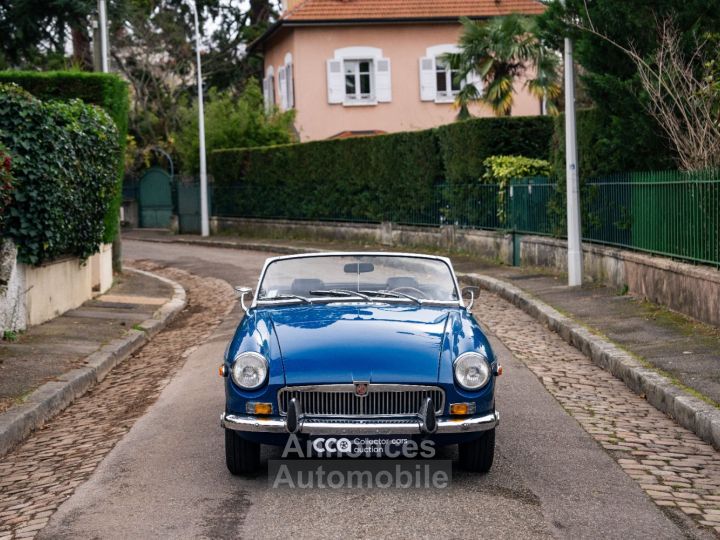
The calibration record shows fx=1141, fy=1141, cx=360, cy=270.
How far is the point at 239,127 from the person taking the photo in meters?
42.7

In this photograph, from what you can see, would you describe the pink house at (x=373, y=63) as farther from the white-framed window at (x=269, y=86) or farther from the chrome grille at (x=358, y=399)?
the chrome grille at (x=358, y=399)

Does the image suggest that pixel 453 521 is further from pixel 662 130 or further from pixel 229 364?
pixel 662 130

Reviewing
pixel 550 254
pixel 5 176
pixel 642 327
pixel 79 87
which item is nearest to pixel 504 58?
pixel 550 254

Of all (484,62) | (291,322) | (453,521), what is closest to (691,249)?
(291,322)

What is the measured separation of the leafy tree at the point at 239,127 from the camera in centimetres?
4244

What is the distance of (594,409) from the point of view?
9.36m

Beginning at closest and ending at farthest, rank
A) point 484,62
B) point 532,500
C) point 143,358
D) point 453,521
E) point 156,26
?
1. point 453,521
2. point 532,500
3. point 143,358
4. point 484,62
5. point 156,26

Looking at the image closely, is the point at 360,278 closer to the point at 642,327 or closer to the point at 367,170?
the point at 642,327

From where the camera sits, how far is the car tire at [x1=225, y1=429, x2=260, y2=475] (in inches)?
273

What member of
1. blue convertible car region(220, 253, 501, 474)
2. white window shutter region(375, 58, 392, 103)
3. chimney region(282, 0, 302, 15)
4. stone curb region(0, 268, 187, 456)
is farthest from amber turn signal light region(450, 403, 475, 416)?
chimney region(282, 0, 302, 15)

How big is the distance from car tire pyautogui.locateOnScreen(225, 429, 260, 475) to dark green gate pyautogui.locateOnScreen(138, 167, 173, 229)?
40.2 meters

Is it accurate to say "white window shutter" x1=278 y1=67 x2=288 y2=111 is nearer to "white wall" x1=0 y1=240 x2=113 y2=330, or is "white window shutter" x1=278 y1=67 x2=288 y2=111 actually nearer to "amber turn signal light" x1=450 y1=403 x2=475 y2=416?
"white wall" x1=0 y1=240 x2=113 y2=330

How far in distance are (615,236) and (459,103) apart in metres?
15.6

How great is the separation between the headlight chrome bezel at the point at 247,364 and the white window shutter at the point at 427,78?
36888 millimetres
